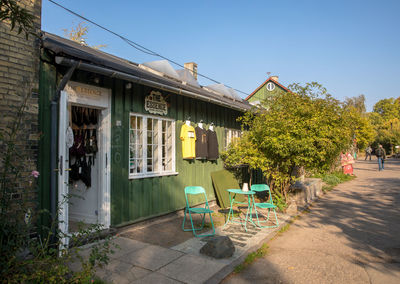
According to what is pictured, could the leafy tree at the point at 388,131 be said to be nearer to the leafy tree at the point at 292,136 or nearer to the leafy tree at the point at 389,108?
the leafy tree at the point at 389,108

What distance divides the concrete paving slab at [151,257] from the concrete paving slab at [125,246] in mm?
95

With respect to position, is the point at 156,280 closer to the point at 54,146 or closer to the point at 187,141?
the point at 54,146

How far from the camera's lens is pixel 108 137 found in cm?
568

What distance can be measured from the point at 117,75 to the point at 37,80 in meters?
1.26

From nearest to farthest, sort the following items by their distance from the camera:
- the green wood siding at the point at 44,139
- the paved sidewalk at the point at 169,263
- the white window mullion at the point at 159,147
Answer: the paved sidewalk at the point at 169,263 < the green wood siding at the point at 44,139 < the white window mullion at the point at 159,147

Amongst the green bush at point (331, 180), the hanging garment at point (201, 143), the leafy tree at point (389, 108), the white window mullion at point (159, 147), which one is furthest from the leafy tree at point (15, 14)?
the leafy tree at point (389, 108)

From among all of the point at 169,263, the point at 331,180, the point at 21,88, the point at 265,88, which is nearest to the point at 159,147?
the point at 169,263

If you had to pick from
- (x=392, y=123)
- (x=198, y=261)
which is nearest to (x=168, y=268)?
(x=198, y=261)

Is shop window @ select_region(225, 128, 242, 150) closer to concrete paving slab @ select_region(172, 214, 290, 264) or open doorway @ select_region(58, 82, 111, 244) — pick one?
concrete paving slab @ select_region(172, 214, 290, 264)

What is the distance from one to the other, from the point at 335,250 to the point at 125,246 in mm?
3665

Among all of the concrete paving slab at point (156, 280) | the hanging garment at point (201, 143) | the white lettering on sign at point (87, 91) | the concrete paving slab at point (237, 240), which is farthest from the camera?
the hanging garment at point (201, 143)

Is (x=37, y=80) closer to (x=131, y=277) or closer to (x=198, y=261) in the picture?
(x=131, y=277)

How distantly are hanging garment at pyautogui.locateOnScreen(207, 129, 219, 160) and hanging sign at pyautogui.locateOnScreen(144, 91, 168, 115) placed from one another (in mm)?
2085

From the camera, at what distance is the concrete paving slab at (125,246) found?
182 inches
